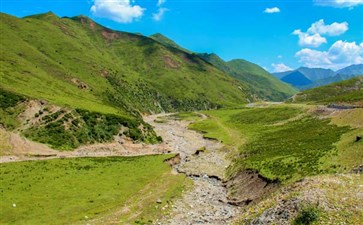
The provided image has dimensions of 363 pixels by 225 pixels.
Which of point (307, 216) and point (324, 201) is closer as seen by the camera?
point (307, 216)

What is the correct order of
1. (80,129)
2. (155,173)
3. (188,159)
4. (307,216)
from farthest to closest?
(80,129) < (188,159) < (155,173) < (307,216)

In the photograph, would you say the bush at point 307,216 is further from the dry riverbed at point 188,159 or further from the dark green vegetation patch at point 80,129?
the dark green vegetation patch at point 80,129

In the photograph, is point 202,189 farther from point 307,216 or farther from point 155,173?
point 307,216

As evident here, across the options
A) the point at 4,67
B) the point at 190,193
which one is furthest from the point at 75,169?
the point at 4,67

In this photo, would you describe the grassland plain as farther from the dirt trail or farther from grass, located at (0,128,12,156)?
grass, located at (0,128,12,156)

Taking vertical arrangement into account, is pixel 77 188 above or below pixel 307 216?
below

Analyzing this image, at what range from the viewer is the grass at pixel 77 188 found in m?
49.7

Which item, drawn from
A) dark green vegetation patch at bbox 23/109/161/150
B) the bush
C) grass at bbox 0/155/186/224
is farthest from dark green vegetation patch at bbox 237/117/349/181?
dark green vegetation patch at bbox 23/109/161/150

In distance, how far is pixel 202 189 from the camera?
→ 65.5 meters

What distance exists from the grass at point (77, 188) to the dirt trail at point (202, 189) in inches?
122

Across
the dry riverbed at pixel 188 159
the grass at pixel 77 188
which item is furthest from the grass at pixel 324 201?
the grass at pixel 77 188

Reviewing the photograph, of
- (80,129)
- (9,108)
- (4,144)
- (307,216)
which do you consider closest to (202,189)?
(307,216)

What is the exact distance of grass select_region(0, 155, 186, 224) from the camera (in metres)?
49.7

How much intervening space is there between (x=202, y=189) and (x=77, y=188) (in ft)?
71.7
